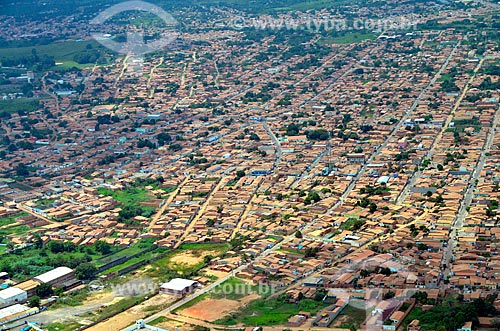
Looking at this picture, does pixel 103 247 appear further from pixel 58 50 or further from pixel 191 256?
pixel 58 50

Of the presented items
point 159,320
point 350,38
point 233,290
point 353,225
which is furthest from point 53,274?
point 350,38

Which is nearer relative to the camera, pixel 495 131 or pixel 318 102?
pixel 495 131

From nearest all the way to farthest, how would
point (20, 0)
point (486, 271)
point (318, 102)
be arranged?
point (486, 271) → point (318, 102) → point (20, 0)

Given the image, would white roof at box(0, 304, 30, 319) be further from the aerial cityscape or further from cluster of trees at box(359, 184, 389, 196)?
cluster of trees at box(359, 184, 389, 196)

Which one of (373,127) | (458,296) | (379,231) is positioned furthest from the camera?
(373,127)

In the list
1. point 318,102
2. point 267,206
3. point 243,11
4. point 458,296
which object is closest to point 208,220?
point 267,206

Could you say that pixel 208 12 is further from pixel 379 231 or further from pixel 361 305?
pixel 361 305

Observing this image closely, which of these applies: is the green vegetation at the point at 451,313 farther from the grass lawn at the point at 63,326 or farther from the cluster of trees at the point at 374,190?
the cluster of trees at the point at 374,190

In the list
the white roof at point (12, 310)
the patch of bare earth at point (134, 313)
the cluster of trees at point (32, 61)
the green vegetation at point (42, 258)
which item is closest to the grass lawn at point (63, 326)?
the patch of bare earth at point (134, 313)

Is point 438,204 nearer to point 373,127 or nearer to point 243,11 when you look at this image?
point 373,127
